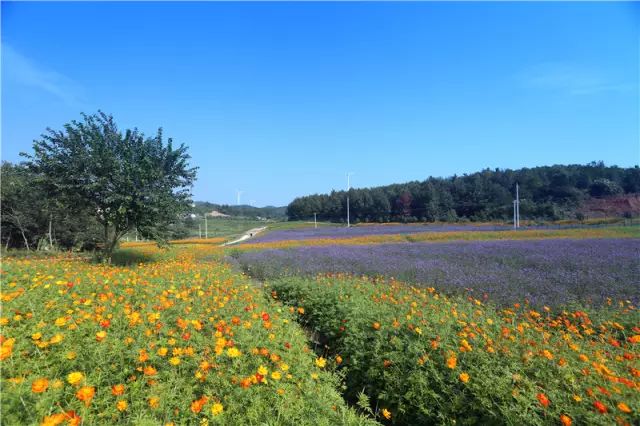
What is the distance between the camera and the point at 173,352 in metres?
2.72

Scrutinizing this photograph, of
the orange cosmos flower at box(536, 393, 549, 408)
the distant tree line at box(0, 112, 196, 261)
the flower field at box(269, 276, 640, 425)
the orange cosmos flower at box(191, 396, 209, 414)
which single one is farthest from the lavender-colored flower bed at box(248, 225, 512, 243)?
the orange cosmos flower at box(536, 393, 549, 408)

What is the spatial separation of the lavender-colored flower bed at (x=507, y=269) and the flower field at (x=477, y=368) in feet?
6.14

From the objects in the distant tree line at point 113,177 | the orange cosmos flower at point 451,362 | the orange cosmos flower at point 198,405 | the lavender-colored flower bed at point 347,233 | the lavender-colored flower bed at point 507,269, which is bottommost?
the lavender-colored flower bed at point 347,233

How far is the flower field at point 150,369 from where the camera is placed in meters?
2.04

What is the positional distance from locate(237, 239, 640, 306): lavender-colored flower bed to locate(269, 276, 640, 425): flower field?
73.7 inches

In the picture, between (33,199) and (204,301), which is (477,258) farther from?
(33,199)

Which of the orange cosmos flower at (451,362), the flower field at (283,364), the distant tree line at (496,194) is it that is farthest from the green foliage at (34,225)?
the distant tree line at (496,194)

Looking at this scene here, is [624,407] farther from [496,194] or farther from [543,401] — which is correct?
[496,194]

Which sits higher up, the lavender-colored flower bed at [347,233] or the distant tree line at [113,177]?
the distant tree line at [113,177]

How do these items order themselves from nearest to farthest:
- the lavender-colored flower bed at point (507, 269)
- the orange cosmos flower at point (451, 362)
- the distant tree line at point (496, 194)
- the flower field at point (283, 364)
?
1. the flower field at point (283, 364)
2. the orange cosmos flower at point (451, 362)
3. the lavender-colored flower bed at point (507, 269)
4. the distant tree line at point (496, 194)

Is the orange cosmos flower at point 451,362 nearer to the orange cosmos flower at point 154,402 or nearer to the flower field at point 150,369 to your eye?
the flower field at point 150,369

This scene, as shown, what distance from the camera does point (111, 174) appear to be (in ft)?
35.4

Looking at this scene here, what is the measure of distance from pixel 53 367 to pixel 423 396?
10.1 feet

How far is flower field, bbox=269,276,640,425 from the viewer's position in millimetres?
2402
